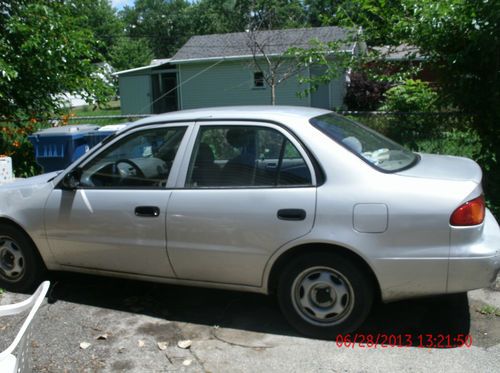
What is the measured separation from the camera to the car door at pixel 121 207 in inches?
165

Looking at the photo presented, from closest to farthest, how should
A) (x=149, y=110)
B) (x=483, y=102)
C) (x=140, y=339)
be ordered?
1. (x=140, y=339)
2. (x=483, y=102)
3. (x=149, y=110)

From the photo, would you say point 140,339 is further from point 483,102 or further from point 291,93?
point 291,93

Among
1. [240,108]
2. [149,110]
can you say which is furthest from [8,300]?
[149,110]

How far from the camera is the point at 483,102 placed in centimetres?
655

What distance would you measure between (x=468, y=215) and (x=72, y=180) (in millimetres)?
3041

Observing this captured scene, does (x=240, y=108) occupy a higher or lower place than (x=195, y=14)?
lower

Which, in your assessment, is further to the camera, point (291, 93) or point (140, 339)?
point (291, 93)

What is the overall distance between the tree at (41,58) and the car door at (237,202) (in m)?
5.55

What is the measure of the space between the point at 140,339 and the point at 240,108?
1.95 meters

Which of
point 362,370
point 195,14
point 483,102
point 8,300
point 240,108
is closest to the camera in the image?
point 362,370

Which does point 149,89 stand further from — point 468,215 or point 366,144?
point 468,215

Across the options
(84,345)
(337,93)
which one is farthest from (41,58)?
(337,93)

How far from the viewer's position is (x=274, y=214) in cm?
378

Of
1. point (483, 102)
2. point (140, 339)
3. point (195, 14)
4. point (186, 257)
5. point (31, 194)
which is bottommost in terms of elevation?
point (140, 339)
